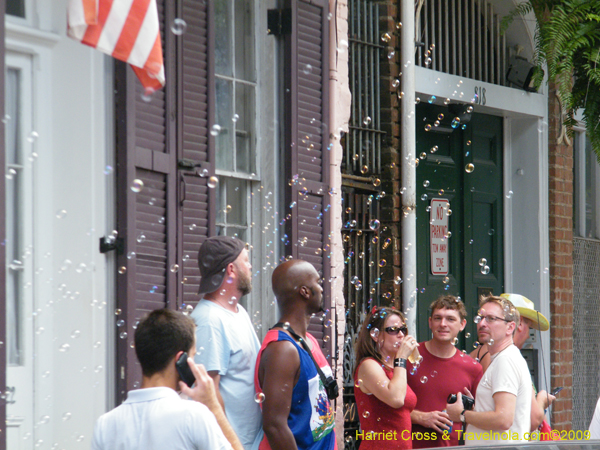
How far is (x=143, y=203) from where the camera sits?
5.07 metres

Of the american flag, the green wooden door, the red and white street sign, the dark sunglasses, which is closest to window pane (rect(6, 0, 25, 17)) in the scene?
the american flag

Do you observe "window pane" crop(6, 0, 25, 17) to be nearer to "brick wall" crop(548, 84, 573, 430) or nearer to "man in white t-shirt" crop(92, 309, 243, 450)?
"man in white t-shirt" crop(92, 309, 243, 450)

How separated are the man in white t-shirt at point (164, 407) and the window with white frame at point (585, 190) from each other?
24.5 feet

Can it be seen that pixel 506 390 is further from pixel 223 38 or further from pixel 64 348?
pixel 223 38

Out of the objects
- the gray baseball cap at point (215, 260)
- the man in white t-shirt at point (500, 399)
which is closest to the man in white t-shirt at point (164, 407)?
the gray baseball cap at point (215, 260)

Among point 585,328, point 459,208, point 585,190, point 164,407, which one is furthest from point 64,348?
point 585,190

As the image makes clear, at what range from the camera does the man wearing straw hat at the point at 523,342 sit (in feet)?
17.4

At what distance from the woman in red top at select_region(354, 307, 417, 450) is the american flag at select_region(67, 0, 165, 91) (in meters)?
1.89

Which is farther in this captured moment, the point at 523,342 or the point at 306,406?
the point at 523,342

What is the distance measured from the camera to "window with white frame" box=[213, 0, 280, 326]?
240 inches

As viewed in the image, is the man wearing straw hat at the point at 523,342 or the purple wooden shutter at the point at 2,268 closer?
the purple wooden shutter at the point at 2,268

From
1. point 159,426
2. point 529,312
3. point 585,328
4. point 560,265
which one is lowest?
point 585,328

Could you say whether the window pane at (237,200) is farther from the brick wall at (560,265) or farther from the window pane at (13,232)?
the brick wall at (560,265)

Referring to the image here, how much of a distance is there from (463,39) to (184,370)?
6.12m
